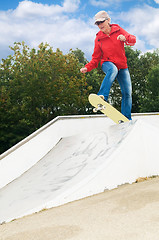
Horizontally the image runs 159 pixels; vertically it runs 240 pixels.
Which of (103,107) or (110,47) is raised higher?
(110,47)

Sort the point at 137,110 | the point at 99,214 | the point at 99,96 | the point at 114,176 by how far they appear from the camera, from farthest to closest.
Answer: the point at 137,110 < the point at 99,96 < the point at 114,176 < the point at 99,214

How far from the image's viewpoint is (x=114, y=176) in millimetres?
5035

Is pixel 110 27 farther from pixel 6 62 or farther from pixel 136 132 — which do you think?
pixel 6 62

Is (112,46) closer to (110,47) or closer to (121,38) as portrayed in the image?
(110,47)

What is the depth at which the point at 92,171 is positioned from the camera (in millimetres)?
5199

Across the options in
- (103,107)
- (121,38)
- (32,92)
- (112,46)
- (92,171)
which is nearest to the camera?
(92,171)

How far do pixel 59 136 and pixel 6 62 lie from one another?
63.3 feet

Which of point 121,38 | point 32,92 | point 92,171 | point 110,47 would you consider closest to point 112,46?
point 110,47

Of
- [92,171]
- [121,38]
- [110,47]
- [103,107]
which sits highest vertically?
[121,38]

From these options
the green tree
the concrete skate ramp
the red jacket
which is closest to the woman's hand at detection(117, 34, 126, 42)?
the red jacket

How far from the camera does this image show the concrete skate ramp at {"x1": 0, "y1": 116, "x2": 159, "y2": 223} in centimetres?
474

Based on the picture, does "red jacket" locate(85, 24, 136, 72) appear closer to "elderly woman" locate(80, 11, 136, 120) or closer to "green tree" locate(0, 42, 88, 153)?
"elderly woman" locate(80, 11, 136, 120)

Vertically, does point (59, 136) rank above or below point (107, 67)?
below

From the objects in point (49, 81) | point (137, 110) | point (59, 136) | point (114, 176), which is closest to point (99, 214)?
point (114, 176)
